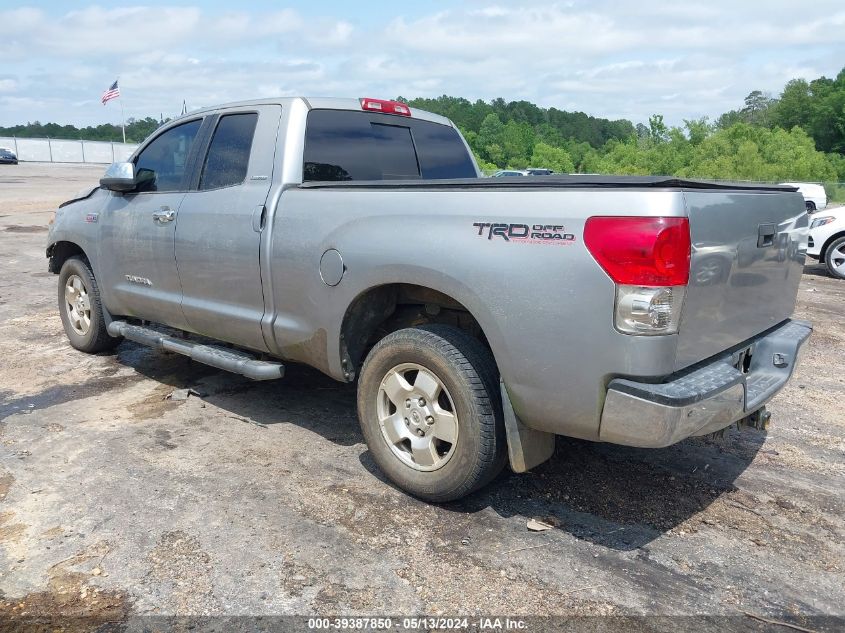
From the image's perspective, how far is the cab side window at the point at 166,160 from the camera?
16.0 ft

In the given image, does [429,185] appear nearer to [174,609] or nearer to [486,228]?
[486,228]

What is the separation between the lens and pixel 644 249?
2.59m

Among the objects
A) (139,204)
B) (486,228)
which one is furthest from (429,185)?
(139,204)

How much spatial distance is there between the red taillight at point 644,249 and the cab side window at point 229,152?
253cm

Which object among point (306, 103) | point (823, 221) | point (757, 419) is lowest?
point (757, 419)

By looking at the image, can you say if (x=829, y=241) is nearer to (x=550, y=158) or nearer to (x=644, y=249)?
(x=644, y=249)

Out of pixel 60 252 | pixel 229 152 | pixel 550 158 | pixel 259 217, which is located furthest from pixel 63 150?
pixel 259 217

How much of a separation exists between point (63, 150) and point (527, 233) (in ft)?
267

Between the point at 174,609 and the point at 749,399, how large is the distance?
8.58 ft

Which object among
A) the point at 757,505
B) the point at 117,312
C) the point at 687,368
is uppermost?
the point at 687,368

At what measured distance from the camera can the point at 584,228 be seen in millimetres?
2703

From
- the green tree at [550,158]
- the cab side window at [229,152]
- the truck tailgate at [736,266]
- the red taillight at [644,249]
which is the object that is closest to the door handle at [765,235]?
the truck tailgate at [736,266]

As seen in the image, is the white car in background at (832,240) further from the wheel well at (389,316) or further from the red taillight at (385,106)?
the wheel well at (389,316)

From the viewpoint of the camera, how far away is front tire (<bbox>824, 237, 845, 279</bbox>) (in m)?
11.5
